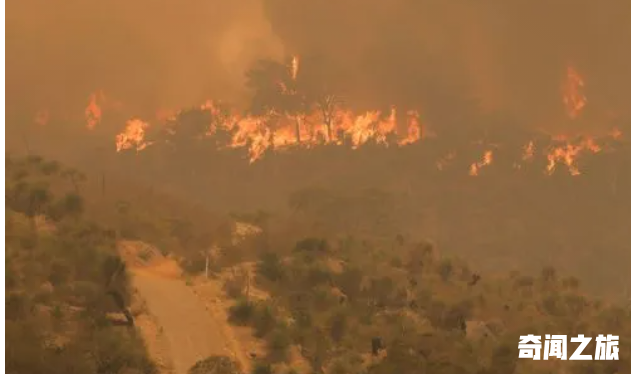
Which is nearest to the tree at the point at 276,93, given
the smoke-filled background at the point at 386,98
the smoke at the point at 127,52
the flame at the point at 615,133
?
the smoke-filled background at the point at 386,98

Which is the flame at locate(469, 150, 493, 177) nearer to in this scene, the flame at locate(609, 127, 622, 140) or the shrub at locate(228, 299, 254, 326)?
the flame at locate(609, 127, 622, 140)

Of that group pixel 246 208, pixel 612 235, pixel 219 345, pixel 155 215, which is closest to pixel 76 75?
pixel 246 208

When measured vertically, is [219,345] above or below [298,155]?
below

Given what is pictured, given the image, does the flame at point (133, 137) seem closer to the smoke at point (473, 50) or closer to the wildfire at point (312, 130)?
the wildfire at point (312, 130)

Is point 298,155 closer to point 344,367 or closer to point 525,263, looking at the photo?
point 525,263

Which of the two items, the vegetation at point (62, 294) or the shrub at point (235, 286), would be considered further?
the shrub at point (235, 286)
